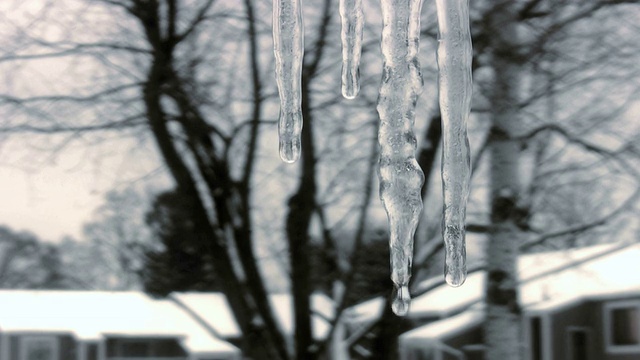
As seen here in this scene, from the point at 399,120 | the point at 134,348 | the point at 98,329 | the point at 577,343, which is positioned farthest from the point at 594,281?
the point at 399,120

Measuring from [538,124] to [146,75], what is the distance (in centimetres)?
130

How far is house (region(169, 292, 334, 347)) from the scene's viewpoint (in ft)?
10.4

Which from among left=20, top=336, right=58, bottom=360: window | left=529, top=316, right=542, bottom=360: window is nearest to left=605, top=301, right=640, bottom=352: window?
left=529, top=316, right=542, bottom=360: window

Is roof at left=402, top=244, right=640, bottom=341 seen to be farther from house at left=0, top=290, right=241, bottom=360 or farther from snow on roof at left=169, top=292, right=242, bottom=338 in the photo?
house at left=0, top=290, right=241, bottom=360

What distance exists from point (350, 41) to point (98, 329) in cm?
201

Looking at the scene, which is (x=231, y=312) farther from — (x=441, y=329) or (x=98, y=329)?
(x=441, y=329)

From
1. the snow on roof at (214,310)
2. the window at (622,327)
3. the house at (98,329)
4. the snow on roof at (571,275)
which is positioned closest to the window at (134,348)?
the house at (98,329)

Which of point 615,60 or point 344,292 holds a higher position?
point 615,60

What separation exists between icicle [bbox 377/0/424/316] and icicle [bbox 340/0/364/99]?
1.4 inches

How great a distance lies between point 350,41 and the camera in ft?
4.53

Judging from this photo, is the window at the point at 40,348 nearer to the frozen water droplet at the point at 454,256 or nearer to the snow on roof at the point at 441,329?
the snow on roof at the point at 441,329

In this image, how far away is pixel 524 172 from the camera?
3105mm

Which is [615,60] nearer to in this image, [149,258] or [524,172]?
[524,172]

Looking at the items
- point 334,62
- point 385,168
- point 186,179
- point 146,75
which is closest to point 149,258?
point 186,179
